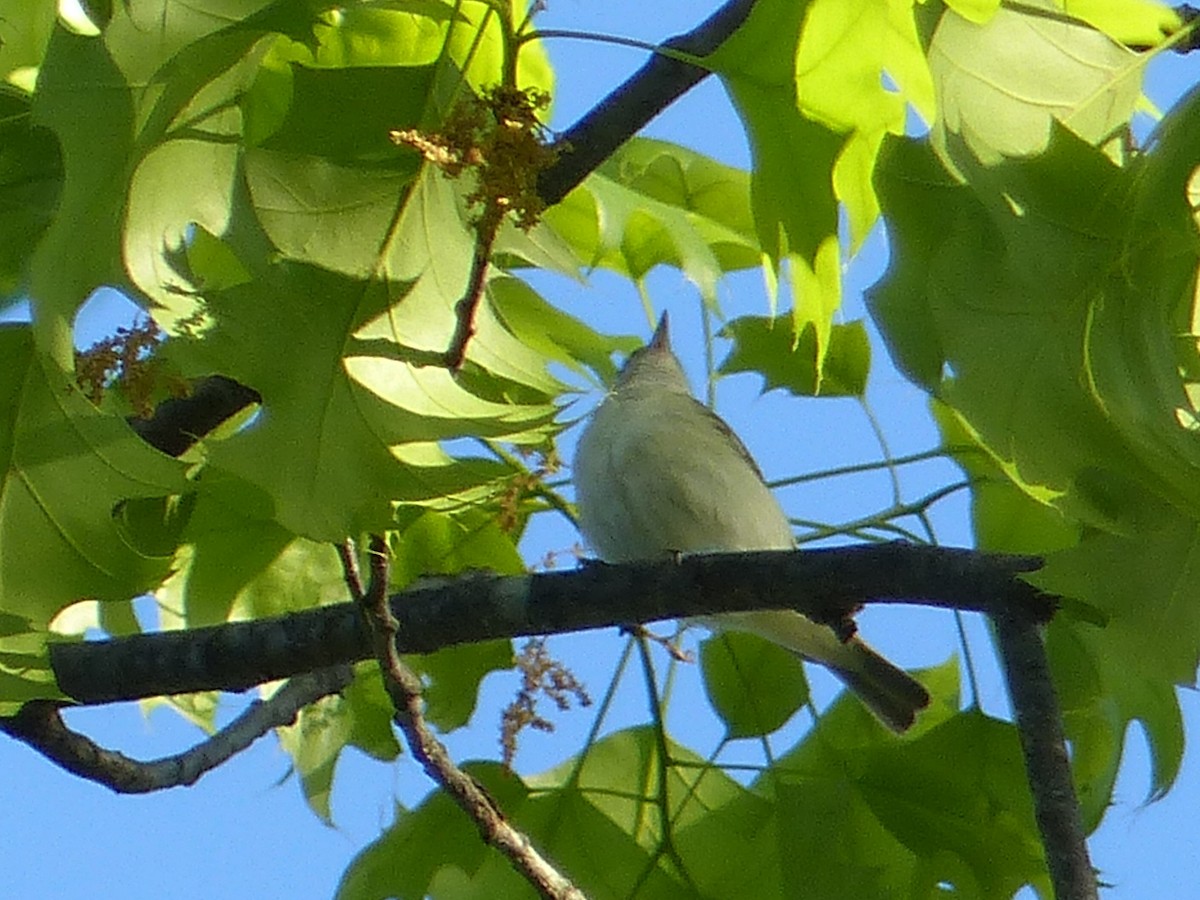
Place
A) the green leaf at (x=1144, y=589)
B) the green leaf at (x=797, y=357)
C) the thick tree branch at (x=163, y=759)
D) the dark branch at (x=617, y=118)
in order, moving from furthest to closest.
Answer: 1. the green leaf at (x=797, y=357)
2. the thick tree branch at (x=163, y=759)
3. the dark branch at (x=617, y=118)
4. the green leaf at (x=1144, y=589)

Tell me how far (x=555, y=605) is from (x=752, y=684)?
0.53 metres

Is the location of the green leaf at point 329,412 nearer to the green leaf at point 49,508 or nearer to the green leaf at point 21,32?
the green leaf at point 49,508

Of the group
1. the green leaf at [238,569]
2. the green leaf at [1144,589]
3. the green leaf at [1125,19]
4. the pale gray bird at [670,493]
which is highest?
the pale gray bird at [670,493]

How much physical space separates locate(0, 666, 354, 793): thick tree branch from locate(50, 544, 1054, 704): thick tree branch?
3.0 inches

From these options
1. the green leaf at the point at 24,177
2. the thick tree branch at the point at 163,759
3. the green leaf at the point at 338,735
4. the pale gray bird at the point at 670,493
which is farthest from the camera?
the pale gray bird at the point at 670,493

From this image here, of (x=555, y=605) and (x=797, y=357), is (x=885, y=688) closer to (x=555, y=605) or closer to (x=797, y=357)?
(x=797, y=357)

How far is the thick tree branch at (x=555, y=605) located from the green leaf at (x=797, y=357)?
1.45 feet

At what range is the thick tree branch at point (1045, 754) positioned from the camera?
137 cm

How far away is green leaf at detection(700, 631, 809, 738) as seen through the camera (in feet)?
6.45

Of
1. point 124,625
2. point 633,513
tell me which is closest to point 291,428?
point 124,625

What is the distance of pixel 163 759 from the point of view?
70.6 inches

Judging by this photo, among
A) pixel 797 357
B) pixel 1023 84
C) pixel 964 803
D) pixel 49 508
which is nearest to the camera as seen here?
pixel 1023 84

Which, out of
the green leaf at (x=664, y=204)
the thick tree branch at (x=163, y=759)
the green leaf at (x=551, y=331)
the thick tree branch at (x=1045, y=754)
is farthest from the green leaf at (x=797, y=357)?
the thick tree branch at (x=163, y=759)

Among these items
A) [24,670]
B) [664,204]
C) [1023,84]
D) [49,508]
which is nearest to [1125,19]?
[1023,84]
